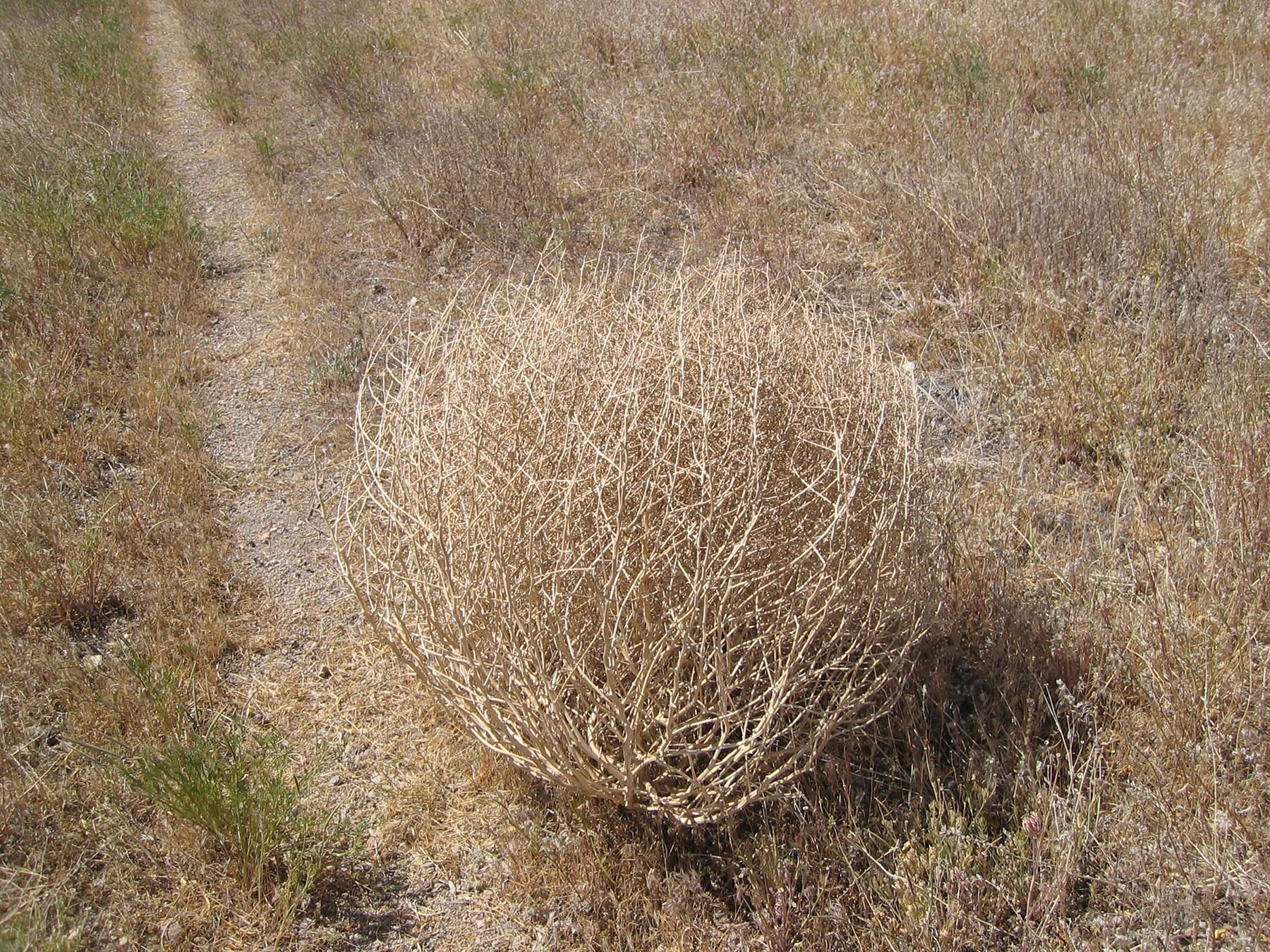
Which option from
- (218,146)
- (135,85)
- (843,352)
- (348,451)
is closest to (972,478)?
(843,352)

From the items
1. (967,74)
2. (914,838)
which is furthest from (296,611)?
(967,74)

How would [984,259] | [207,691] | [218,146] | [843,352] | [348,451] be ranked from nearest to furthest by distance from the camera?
1. [843,352]
2. [207,691]
3. [348,451]
4. [984,259]
5. [218,146]

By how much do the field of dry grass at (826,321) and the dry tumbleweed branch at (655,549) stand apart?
374mm

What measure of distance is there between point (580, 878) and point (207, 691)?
1.47m

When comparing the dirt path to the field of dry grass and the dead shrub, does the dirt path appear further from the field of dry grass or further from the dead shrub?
the dead shrub

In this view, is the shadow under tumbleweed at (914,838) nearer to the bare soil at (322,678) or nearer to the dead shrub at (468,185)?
the bare soil at (322,678)

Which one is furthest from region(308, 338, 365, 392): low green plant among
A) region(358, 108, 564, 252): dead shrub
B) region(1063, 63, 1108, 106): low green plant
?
region(1063, 63, 1108, 106): low green plant

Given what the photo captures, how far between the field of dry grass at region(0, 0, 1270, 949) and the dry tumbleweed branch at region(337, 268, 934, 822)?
374 millimetres

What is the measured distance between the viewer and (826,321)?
346cm

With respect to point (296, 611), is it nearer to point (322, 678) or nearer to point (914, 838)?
point (322, 678)

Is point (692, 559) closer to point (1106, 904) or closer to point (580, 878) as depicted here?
point (580, 878)

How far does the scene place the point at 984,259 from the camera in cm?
462

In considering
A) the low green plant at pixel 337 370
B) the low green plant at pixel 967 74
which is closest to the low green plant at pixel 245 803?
the low green plant at pixel 337 370

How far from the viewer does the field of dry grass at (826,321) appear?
7.45ft
